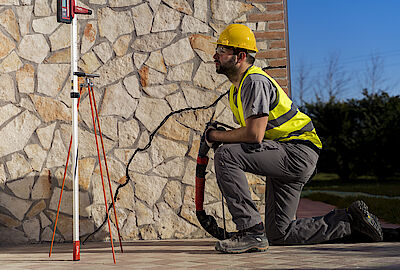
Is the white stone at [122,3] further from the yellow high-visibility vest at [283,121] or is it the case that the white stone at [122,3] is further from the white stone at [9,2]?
the yellow high-visibility vest at [283,121]

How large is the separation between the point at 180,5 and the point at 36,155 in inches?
79.6

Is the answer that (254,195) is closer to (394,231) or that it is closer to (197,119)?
(197,119)

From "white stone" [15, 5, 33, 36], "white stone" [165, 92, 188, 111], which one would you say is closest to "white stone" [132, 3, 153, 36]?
"white stone" [165, 92, 188, 111]

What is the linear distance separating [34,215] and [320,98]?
12.8 metres

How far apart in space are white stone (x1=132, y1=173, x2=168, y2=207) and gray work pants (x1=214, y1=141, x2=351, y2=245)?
3.83ft

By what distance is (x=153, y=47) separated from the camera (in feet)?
16.7

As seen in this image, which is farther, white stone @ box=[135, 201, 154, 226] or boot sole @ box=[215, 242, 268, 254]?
white stone @ box=[135, 201, 154, 226]

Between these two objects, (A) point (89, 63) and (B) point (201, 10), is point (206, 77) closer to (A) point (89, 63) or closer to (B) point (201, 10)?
(B) point (201, 10)

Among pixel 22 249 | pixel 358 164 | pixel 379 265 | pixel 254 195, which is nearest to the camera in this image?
pixel 379 265

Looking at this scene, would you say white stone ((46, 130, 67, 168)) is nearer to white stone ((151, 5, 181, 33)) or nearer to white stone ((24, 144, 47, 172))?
white stone ((24, 144, 47, 172))

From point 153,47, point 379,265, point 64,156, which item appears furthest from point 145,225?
point 379,265

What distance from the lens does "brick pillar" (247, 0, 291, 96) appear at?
4.98m

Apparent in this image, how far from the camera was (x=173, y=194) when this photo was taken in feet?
16.3

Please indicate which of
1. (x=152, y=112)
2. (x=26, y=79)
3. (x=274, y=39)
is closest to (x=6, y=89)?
(x=26, y=79)
